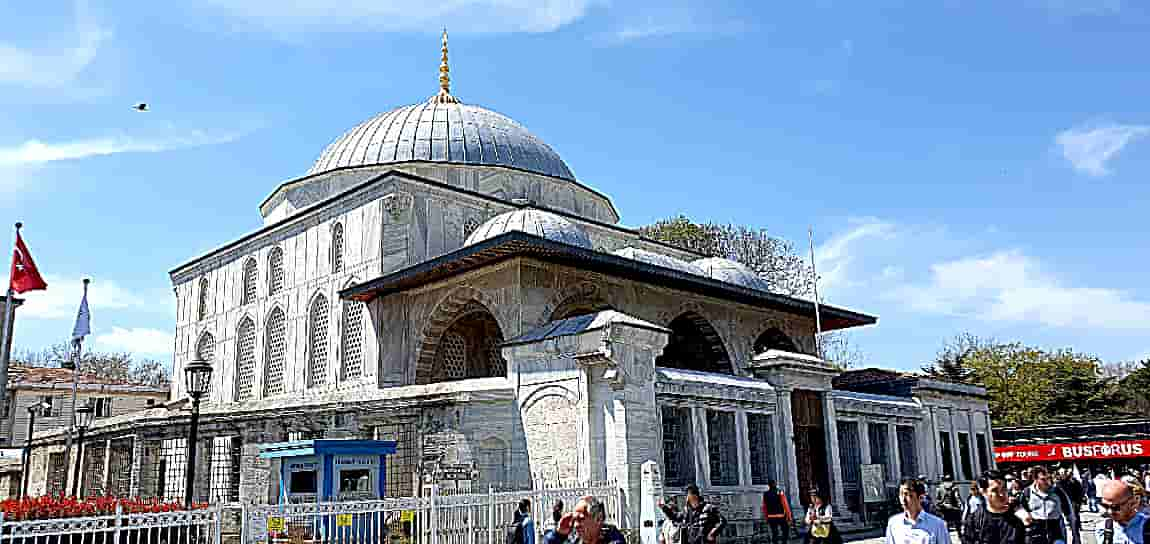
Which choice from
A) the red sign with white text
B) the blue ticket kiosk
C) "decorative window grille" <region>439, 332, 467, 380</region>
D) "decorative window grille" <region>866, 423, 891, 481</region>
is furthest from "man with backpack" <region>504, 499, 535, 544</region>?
the red sign with white text

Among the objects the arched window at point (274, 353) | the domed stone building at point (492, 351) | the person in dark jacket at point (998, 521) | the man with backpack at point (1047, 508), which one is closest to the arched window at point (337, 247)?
the domed stone building at point (492, 351)

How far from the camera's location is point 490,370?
1908cm

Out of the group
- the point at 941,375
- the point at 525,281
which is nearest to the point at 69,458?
the point at 525,281

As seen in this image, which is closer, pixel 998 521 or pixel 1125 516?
pixel 1125 516

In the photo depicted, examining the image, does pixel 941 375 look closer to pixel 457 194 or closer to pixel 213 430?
pixel 457 194

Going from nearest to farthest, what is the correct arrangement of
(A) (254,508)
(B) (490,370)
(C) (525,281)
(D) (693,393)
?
1. (A) (254,508)
2. (D) (693,393)
3. (C) (525,281)
4. (B) (490,370)

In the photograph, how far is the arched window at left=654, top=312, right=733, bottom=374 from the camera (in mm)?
19438

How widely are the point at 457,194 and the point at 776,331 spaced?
8051mm

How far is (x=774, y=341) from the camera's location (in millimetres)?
21500

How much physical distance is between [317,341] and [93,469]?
5379mm

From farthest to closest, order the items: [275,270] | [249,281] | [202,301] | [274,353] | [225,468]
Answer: [202,301] < [249,281] < [275,270] < [274,353] < [225,468]

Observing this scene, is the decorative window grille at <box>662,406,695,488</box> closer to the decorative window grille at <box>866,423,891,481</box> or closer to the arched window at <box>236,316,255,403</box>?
the decorative window grille at <box>866,423,891,481</box>

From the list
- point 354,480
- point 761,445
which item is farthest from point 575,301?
point 354,480

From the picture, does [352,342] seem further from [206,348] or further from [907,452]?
[907,452]
